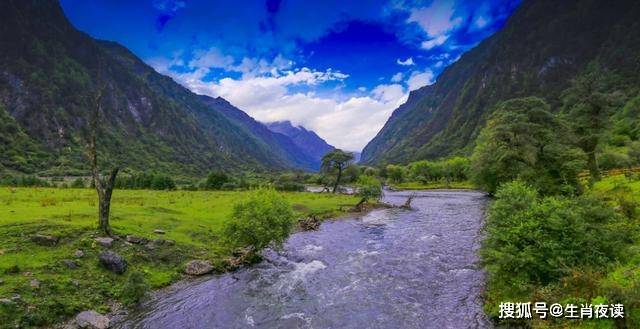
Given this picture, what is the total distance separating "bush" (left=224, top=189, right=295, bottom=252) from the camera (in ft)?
114

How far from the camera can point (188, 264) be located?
1268 inches

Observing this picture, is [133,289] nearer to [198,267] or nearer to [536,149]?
[198,267]

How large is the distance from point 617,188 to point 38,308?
54385 millimetres

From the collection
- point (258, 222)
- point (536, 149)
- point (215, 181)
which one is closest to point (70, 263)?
point (258, 222)

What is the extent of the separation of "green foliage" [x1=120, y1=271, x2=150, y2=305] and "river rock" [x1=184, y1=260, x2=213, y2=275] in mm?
6356

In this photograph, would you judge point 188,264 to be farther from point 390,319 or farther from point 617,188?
point 617,188

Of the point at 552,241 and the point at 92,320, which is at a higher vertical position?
the point at 552,241

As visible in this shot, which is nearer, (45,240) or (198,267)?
(45,240)

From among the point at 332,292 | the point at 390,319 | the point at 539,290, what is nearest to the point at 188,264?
the point at 332,292

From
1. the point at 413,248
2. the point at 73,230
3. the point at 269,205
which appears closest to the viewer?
the point at 73,230

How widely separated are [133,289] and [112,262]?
14.5ft

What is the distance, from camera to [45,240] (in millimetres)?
27672

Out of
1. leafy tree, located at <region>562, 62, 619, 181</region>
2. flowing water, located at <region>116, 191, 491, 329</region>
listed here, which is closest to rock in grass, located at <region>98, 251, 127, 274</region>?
flowing water, located at <region>116, 191, 491, 329</region>

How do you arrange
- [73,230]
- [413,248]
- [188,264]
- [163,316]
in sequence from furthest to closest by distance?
1. [413,248]
2. [188,264]
3. [73,230]
4. [163,316]
